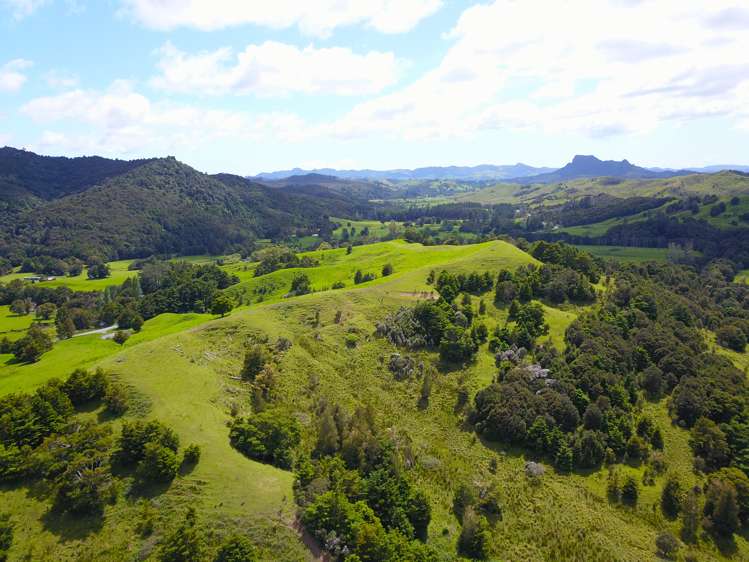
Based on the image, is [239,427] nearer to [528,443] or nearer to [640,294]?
[528,443]

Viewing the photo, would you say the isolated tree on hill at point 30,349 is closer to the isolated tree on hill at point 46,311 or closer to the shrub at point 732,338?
the isolated tree on hill at point 46,311

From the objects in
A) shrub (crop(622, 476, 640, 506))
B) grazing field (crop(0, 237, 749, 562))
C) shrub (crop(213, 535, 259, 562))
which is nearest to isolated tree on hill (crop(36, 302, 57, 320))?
grazing field (crop(0, 237, 749, 562))

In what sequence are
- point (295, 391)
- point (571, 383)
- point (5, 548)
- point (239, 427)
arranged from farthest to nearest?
point (571, 383), point (295, 391), point (239, 427), point (5, 548)

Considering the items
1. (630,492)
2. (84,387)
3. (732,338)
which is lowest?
(630,492)

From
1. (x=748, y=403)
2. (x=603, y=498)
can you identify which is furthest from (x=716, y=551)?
(x=748, y=403)

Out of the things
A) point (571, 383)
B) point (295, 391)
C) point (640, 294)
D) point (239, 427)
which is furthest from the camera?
point (640, 294)

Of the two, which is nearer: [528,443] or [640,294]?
[528,443]

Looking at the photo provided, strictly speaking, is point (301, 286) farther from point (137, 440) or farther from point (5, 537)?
point (5, 537)

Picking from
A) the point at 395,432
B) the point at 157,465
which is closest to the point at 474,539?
the point at 395,432
